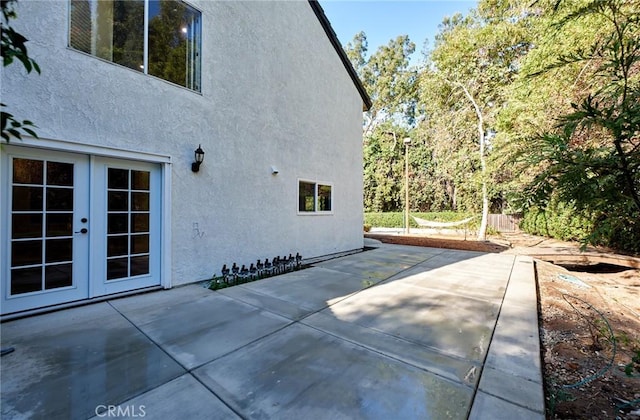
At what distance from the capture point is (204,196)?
4527 millimetres

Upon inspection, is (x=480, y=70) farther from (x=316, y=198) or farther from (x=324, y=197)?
(x=316, y=198)

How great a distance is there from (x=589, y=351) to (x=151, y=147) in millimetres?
5611

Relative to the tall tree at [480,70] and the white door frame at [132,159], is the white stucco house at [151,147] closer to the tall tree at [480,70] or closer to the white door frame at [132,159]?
the white door frame at [132,159]

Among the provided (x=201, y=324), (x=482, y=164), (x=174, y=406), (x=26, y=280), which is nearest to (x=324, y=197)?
(x=201, y=324)

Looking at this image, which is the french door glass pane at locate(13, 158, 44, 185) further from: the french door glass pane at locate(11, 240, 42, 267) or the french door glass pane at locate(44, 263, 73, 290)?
the french door glass pane at locate(44, 263, 73, 290)

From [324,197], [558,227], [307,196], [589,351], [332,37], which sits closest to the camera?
[589,351]

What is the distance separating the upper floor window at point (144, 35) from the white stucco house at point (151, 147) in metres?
0.01

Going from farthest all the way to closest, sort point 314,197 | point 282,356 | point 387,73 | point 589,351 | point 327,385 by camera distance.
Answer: point 387,73
point 314,197
point 589,351
point 282,356
point 327,385

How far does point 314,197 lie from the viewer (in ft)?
22.4

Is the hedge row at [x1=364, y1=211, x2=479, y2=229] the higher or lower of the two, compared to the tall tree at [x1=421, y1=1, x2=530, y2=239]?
lower

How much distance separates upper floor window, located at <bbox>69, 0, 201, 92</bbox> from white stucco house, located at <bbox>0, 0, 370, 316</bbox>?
15 millimetres

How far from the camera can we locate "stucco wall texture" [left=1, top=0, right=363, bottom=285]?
3193 mm

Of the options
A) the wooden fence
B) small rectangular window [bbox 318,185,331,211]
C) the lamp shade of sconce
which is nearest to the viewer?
the lamp shade of sconce

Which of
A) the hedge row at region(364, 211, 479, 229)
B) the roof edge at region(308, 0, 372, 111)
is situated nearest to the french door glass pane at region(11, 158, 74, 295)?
the roof edge at region(308, 0, 372, 111)
